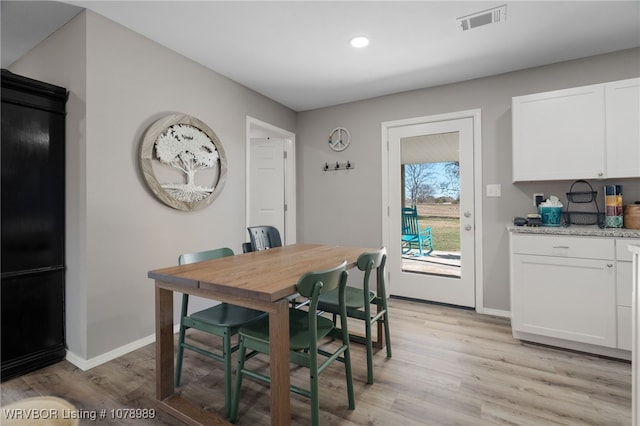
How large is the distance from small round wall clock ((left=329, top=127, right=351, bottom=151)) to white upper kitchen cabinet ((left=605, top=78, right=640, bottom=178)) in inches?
96.1

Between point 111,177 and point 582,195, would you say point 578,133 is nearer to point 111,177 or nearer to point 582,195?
point 582,195

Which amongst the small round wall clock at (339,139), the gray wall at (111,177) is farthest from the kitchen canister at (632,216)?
the gray wall at (111,177)

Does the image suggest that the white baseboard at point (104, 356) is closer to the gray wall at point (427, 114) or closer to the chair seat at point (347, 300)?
the chair seat at point (347, 300)

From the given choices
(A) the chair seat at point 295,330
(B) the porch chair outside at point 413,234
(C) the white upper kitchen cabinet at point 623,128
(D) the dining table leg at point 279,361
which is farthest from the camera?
(B) the porch chair outside at point 413,234

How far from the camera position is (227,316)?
1.84m

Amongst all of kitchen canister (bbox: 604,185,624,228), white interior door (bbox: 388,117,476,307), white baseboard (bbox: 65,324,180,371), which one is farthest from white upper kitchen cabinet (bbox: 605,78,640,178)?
white baseboard (bbox: 65,324,180,371)

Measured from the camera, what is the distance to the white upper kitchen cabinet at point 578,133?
238 cm

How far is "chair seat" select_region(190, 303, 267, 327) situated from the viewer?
1742 millimetres

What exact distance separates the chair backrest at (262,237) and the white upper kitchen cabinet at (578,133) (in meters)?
2.29

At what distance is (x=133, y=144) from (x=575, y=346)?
3725mm

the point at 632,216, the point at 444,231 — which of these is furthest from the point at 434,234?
the point at 632,216

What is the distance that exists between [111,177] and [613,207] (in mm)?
3882

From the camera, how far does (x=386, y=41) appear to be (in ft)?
8.30

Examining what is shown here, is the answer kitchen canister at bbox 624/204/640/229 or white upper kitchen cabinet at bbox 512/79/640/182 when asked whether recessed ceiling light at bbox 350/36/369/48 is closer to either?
white upper kitchen cabinet at bbox 512/79/640/182
